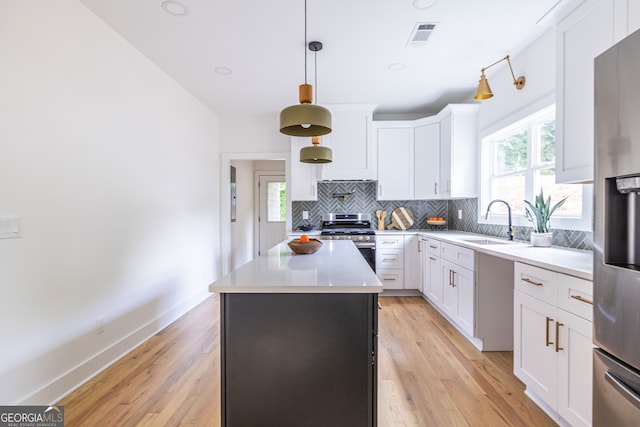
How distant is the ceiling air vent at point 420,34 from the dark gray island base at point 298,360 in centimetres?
220

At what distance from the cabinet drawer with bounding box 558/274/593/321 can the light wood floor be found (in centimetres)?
71

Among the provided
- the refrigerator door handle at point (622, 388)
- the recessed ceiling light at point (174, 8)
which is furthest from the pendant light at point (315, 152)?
the refrigerator door handle at point (622, 388)

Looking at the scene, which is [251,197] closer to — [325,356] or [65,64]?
[65,64]

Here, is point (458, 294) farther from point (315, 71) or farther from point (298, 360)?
point (315, 71)

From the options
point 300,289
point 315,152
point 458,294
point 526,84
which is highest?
point 526,84

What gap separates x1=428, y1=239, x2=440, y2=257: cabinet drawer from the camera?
134 inches

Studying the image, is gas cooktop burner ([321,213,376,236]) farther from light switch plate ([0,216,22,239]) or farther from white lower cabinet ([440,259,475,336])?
light switch plate ([0,216,22,239])

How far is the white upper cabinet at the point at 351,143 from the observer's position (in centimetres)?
423

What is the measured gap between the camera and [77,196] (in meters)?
2.07

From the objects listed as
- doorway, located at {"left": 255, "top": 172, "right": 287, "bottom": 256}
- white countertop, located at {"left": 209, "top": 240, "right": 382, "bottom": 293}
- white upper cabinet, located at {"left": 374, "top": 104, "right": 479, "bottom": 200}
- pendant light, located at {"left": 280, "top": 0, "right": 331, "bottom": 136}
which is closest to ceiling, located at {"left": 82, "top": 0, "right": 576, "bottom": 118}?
white upper cabinet, located at {"left": 374, "top": 104, "right": 479, "bottom": 200}

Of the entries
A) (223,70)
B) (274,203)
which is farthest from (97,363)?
(274,203)

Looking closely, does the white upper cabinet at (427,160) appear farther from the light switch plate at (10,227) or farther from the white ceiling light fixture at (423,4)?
the light switch plate at (10,227)

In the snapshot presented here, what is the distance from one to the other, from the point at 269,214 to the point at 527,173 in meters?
4.92

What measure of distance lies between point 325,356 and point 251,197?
551 cm
